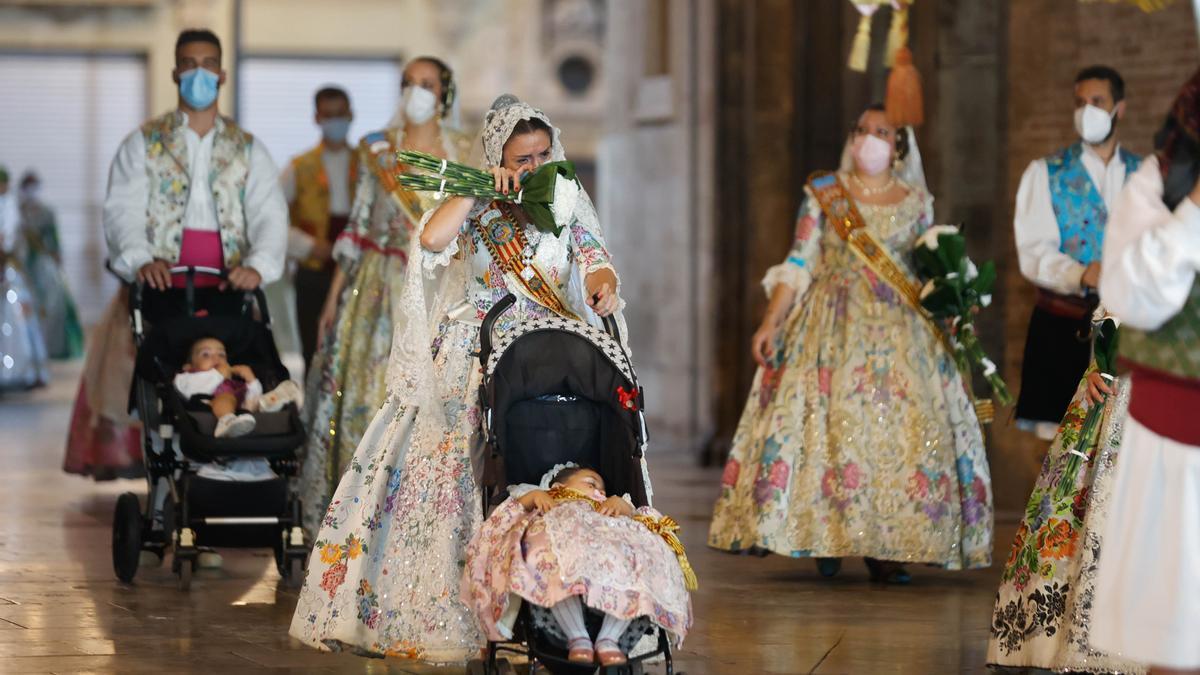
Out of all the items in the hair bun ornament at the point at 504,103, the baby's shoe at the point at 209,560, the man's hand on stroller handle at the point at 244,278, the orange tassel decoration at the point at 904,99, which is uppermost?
the orange tassel decoration at the point at 904,99

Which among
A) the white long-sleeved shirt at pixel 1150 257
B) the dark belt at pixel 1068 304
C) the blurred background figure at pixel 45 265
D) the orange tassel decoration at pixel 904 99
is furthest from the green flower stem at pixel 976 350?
the blurred background figure at pixel 45 265

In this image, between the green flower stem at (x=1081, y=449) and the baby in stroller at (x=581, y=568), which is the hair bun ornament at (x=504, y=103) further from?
the green flower stem at (x=1081, y=449)

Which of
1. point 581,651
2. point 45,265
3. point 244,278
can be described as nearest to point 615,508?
point 581,651

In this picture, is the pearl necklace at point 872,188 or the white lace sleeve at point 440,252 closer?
the white lace sleeve at point 440,252

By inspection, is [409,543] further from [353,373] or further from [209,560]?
[353,373]

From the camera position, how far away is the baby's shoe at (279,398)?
795cm

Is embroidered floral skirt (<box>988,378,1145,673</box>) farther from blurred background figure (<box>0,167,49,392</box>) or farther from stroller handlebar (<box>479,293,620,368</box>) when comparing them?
blurred background figure (<box>0,167,49,392</box>)

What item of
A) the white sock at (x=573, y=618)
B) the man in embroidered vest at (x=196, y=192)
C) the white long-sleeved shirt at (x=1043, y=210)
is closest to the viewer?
the white sock at (x=573, y=618)

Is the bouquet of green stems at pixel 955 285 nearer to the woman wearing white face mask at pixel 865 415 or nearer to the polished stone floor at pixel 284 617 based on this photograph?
the woman wearing white face mask at pixel 865 415

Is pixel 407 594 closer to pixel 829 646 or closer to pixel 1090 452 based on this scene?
pixel 829 646

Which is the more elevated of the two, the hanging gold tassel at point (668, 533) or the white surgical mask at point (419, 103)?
the white surgical mask at point (419, 103)

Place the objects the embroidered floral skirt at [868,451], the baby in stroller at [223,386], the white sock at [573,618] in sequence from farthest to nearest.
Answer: the embroidered floral skirt at [868,451] < the baby in stroller at [223,386] < the white sock at [573,618]

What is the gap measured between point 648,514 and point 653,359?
29.0ft

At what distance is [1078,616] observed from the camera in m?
5.89
